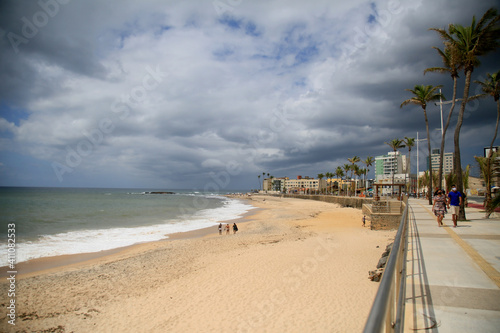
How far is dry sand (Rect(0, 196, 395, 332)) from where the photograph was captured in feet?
24.1

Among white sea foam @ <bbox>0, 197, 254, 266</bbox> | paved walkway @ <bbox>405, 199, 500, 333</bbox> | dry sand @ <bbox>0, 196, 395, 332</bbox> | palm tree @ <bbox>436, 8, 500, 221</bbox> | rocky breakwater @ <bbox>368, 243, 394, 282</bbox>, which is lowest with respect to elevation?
white sea foam @ <bbox>0, 197, 254, 266</bbox>

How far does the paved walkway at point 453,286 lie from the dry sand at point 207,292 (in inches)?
91.5

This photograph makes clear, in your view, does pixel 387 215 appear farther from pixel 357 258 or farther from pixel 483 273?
pixel 483 273

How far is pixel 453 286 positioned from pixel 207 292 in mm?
7118

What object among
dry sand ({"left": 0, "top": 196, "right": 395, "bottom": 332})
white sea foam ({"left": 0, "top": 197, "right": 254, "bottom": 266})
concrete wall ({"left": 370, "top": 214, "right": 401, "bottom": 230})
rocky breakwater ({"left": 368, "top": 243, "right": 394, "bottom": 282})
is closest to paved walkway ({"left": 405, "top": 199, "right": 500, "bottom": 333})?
rocky breakwater ({"left": 368, "top": 243, "right": 394, "bottom": 282})

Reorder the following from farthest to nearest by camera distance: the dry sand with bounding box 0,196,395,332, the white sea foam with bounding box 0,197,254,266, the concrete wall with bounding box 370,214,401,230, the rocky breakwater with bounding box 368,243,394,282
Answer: the concrete wall with bounding box 370,214,401,230 → the white sea foam with bounding box 0,197,254,266 → the rocky breakwater with bounding box 368,243,394,282 → the dry sand with bounding box 0,196,395,332

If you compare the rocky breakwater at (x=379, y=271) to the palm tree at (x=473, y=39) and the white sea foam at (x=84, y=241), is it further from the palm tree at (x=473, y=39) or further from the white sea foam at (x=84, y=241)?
the white sea foam at (x=84, y=241)

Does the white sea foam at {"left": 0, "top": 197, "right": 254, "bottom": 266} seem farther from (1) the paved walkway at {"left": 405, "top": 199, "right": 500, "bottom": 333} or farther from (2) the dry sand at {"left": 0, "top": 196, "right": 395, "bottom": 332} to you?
(1) the paved walkway at {"left": 405, "top": 199, "right": 500, "bottom": 333}

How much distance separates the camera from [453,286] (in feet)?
15.4

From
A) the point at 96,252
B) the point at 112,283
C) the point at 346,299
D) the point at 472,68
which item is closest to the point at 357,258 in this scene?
the point at 346,299

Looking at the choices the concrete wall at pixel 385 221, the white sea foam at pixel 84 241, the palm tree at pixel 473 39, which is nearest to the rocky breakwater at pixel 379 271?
the palm tree at pixel 473 39

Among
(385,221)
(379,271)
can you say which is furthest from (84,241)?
(385,221)

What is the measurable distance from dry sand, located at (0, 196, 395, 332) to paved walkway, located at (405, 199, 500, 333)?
233cm

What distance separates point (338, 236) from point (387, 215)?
4.38 meters
